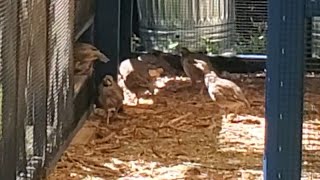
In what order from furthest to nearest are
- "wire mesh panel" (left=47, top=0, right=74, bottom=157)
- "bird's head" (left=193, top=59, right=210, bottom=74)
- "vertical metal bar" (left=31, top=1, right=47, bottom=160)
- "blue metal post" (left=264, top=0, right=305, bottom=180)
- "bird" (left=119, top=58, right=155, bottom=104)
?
"bird's head" (left=193, top=59, right=210, bottom=74) < "bird" (left=119, top=58, right=155, bottom=104) < "wire mesh panel" (left=47, top=0, right=74, bottom=157) < "vertical metal bar" (left=31, top=1, right=47, bottom=160) < "blue metal post" (left=264, top=0, right=305, bottom=180)

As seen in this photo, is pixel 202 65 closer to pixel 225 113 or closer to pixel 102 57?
pixel 225 113

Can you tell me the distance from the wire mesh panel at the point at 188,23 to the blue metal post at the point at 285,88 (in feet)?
14.2

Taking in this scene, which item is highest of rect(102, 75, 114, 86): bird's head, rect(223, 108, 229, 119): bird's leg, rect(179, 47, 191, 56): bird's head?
rect(179, 47, 191, 56): bird's head

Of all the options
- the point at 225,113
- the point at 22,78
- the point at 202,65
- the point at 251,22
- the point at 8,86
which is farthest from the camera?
the point at 251,22

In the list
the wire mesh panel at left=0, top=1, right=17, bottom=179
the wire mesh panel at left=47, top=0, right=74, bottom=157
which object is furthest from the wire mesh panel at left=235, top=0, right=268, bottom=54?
the wire mesh panel at left=0, top=1, right=17, bottom=179

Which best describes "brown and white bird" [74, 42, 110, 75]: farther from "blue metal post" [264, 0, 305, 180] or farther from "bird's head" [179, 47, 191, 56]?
"blue metal post" [264, 0, 305, 180]

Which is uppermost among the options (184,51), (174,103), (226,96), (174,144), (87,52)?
(87,52)

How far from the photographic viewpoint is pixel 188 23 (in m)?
8.15

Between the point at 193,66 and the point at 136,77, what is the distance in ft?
2.20

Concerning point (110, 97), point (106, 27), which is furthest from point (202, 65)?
point (110, 97)

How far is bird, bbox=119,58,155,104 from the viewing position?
7227mm

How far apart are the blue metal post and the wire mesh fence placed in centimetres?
119

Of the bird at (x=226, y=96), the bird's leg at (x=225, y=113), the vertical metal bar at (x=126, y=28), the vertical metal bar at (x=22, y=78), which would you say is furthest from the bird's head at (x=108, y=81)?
the vertical metal bar at (x=22, y=78)

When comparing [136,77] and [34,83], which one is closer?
[34,83]
